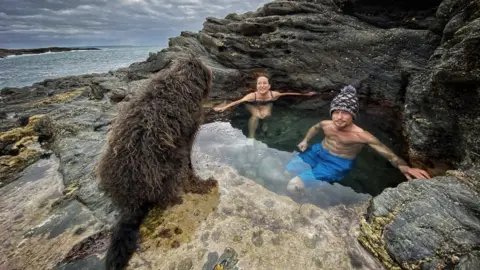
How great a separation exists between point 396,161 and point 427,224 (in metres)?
2.40

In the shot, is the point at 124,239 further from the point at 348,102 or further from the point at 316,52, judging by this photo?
the point at 316,52

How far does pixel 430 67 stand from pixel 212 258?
5.76 m

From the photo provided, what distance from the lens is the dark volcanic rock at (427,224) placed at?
7.20 ft

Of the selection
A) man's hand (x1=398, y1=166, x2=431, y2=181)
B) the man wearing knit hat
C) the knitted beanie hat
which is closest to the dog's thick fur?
the man wearing knit hat

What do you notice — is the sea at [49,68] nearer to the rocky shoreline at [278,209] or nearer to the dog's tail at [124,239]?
the rocky shoreline at [278,209]

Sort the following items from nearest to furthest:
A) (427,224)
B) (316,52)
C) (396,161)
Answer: (427,224)
(396,161)
(316,52)

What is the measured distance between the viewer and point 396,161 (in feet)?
14.7

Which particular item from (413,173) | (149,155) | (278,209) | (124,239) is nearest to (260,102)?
(413,173)

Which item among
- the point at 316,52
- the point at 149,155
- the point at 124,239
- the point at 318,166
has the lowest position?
the point at 318,166

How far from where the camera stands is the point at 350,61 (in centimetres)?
873

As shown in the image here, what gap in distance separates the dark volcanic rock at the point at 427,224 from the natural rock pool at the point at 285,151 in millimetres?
788

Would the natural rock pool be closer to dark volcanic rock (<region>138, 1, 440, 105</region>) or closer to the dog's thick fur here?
the dog's thick fur

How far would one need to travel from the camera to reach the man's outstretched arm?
394cm

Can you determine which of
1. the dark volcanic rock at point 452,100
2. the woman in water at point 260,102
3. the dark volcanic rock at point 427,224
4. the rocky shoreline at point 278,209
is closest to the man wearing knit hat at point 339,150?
the dark volcanic rock at point 452,100
